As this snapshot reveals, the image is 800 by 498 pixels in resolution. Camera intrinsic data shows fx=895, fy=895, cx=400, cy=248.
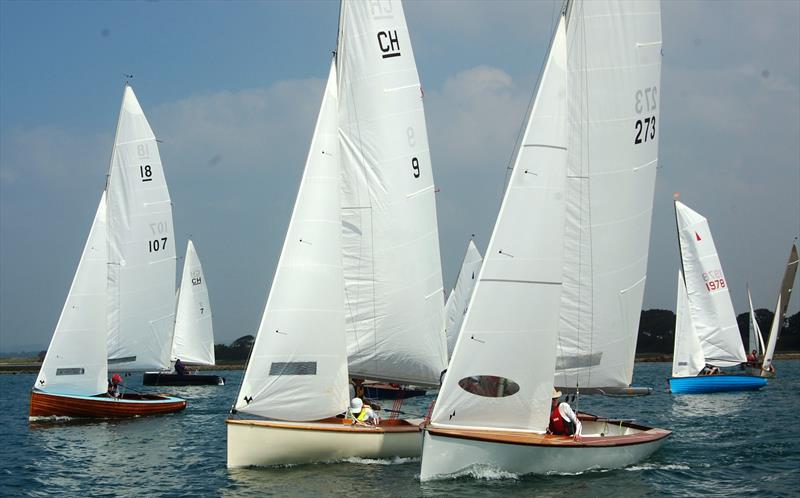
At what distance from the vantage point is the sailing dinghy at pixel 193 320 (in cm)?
4912

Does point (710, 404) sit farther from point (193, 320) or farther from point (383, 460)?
point (193, 320)

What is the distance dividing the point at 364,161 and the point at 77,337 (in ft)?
40.2

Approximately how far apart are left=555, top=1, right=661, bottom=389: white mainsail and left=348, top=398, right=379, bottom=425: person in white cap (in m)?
3.98

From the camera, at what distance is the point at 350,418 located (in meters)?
18.9

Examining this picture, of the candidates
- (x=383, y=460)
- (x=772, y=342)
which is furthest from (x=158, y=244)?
(x=772, y=342)

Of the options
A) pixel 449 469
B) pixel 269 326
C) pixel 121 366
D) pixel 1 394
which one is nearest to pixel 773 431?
pixel 449 469

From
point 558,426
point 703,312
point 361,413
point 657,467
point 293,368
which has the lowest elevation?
point 657,467

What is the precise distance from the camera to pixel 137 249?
32.9m

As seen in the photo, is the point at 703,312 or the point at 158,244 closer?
the point at 158,244

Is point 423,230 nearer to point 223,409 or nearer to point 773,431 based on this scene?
point 773,431

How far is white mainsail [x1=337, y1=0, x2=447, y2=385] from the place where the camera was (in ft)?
68.7

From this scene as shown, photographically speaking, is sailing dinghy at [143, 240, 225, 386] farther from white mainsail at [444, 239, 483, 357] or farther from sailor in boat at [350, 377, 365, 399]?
sailor in boat at [350, 377, 365, 399]

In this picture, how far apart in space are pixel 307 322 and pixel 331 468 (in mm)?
3010

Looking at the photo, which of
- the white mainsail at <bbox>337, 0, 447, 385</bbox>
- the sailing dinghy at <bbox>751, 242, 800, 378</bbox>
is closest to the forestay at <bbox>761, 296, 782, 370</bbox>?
the sailing dinghy at <bbox>751, 242, 800, 378</bbox>
